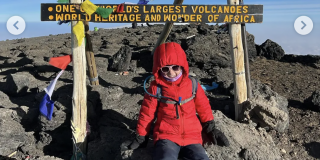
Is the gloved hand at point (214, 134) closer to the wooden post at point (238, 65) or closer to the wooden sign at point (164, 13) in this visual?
the wooden post at point (238, 65)

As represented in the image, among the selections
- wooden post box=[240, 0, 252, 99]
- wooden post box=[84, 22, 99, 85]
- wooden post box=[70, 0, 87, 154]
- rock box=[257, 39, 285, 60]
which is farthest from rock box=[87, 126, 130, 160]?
rock box=[257, 39, 285, 60]

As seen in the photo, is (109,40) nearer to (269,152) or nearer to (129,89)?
(129,89)

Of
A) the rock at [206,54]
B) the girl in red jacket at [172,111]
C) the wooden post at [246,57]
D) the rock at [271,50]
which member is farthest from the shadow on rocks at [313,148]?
the rock at [271,50]

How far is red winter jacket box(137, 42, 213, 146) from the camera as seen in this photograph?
3.32 m

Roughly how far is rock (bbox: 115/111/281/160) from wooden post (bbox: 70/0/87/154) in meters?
0.30

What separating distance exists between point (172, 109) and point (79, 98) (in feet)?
4.27

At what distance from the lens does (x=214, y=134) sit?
3598mm

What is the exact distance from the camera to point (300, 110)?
17.2 ft

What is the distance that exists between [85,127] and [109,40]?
6.76 metres

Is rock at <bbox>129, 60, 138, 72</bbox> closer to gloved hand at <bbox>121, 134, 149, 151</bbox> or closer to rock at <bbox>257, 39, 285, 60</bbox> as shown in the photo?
gloved hand at <bbox>121, 134, 149, 151</bbox>

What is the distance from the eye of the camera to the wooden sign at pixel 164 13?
3785 millimetres

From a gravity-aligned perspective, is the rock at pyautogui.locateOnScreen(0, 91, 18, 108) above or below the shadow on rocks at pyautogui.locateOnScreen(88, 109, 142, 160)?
above

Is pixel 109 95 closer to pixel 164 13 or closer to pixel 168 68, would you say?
pixel 164 13

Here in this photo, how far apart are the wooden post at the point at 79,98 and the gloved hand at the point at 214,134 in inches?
62.5
